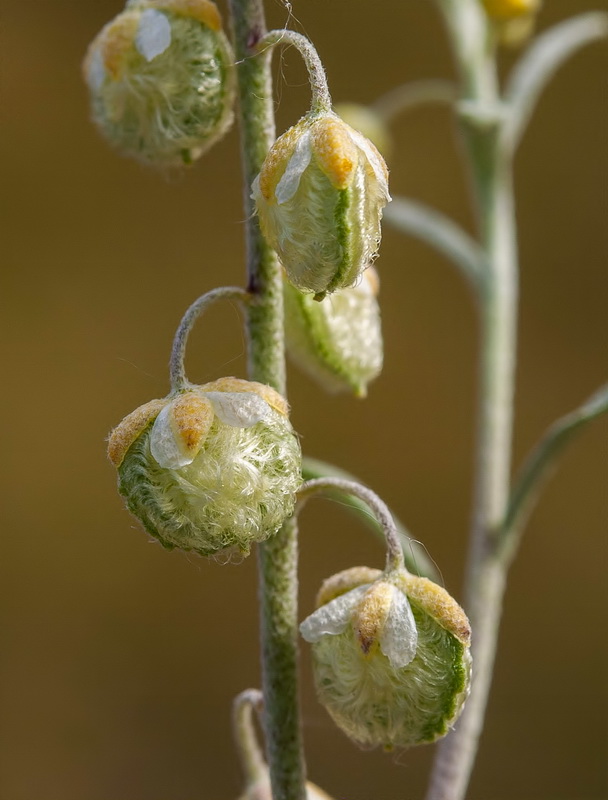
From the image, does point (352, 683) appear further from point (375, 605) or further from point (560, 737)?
point (560, 737)

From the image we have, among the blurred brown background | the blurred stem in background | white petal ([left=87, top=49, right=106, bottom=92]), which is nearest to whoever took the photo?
white petal ([left=87, top=49, right=106, bottom=92])

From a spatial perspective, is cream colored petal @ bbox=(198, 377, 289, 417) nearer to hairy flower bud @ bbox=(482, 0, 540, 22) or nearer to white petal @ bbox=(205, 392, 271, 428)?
white petal @ bbox=(205, 392, 271, 428)

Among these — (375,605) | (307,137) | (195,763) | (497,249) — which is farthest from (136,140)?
(195,763)

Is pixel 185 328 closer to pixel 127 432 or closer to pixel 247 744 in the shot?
pixel 127 432

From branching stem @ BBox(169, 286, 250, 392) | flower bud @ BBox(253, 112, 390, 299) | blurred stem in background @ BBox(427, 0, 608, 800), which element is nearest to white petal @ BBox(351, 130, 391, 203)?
flower bud @ BBox(253, 112, 390, 299)

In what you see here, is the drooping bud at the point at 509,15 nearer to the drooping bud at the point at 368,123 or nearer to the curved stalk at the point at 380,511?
the drooping bud at the point at 368,123
